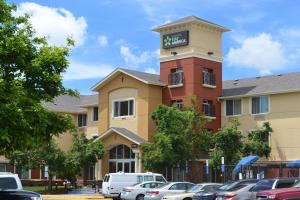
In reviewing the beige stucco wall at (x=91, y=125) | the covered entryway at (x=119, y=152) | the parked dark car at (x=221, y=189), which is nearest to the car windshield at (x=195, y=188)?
the parked dark car at (x=221, y=189)

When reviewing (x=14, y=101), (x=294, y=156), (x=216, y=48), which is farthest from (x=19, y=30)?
(x=216, y=48)

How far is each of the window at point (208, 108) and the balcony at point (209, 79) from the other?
149 centimetres

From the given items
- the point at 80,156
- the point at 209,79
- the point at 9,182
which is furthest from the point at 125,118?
the point at 9,182

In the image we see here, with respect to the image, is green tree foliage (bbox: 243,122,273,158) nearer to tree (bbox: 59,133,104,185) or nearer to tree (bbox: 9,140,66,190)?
tree (bbox: 59,133,104,185)

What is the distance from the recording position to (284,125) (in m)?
48.9

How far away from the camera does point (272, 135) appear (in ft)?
162

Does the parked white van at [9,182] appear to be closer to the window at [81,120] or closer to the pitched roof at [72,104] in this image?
the pitched roof at [72,104]

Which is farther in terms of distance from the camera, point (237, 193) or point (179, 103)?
point (179, 103)

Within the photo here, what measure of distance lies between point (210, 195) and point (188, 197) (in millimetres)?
3533

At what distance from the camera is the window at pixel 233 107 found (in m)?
53.0

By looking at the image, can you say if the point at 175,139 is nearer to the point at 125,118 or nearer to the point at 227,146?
the point at 227,146

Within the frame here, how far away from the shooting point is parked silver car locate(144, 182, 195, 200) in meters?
33.2

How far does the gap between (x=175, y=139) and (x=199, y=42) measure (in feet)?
35.5

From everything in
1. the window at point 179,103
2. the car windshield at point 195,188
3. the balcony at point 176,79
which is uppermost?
the balcony at point 176,79
